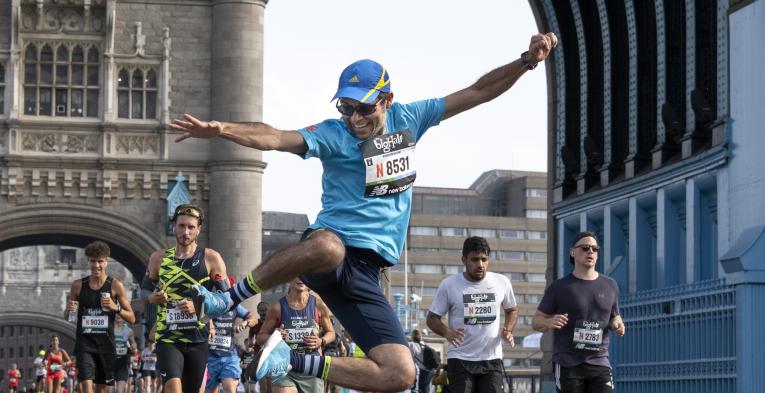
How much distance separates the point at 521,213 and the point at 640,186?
5120 inches

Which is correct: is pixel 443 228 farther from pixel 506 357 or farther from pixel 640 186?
pixel 640 186

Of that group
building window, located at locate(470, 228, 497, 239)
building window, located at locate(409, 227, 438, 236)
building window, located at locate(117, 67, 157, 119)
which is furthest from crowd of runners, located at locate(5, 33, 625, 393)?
building window, located at locate(470, 228, 497, 239)

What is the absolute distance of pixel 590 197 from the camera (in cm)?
2850

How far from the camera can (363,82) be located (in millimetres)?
8133

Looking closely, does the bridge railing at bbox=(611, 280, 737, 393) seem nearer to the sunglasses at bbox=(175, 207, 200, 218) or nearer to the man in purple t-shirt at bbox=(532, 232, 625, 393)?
the man in purple t-shirt at bbox=(532, 232, 625, 393)

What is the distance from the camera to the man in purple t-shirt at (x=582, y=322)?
11633mm

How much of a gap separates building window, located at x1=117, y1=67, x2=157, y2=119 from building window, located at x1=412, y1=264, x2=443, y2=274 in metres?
103

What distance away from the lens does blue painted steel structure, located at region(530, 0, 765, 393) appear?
2075 centimetres

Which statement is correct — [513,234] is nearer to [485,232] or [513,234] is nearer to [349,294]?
[485,232]

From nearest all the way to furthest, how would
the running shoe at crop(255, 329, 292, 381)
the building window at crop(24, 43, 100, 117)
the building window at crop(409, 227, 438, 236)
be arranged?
1. the running shoe at crop(255, 329, 292, 381)
2. the building window at crop(24, 43, 100, 117)
3. the building window at crop(409, 227, 438, 236)

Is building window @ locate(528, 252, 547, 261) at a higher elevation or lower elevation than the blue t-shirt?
higher

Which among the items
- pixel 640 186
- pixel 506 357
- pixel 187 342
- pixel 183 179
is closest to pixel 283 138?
pixel 187 342

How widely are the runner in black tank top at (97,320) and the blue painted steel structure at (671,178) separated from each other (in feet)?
27.5

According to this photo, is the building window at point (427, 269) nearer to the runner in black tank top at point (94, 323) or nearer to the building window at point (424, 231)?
the building window at point (424, 231)
